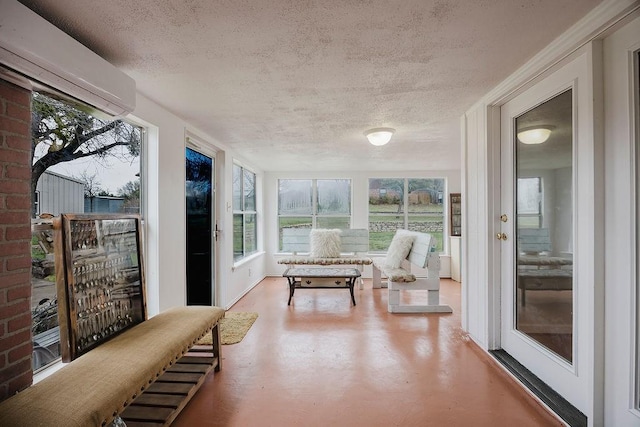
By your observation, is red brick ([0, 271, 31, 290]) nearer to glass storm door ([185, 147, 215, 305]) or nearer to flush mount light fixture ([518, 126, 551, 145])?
glass storm door ([185, 147, 215, 305])

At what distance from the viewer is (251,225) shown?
A: 5695 millimetres

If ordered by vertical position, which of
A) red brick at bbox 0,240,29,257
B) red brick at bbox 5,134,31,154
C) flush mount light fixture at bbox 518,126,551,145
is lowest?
red brick at bbox 0,240,29,257

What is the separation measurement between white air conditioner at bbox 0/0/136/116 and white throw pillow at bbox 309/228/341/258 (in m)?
4.13

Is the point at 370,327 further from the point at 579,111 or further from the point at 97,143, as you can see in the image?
the point at 97,143

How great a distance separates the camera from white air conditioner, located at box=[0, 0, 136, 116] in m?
1.21

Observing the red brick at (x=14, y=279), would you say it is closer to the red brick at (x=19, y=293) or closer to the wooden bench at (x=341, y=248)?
the red brick at (x=19, y=293)

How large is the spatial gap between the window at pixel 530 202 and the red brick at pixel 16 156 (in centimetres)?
311

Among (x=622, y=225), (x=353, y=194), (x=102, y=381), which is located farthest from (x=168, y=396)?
(x=353, y=194)

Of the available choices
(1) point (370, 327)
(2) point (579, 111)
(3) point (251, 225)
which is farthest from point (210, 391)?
(3) point (251, 225)

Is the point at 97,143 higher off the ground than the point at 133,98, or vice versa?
the point at 133,98

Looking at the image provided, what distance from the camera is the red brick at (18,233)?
1365 millimetres

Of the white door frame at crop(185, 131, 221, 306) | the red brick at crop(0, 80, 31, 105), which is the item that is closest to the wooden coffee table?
the white door frame at crop(185, 131, 221, 306)

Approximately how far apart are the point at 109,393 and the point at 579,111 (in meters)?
2.80

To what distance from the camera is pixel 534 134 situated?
2.19 m
